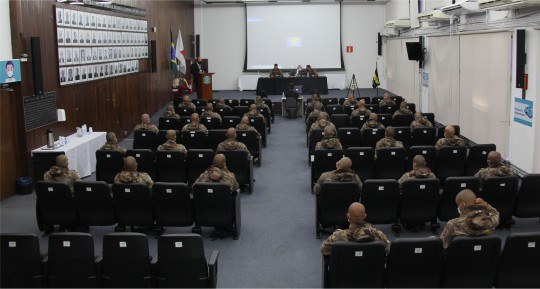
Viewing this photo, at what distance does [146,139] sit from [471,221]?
7640 millimetres

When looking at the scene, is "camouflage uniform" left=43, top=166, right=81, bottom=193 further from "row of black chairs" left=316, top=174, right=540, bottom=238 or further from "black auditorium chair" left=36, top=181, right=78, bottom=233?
"row of black chairs" left=316, top=174, right=540, bottom=238

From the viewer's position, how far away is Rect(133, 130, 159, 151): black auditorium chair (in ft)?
37.7

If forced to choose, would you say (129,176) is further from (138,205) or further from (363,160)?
(363,160)

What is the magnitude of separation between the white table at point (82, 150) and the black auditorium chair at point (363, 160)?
492 centimetres

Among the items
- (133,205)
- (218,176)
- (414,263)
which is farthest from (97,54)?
(414,263)

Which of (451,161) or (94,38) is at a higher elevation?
Answer: (94,38)

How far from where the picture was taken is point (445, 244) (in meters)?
5.42

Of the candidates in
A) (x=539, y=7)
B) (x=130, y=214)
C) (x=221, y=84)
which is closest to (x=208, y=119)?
(x=130, y=214)

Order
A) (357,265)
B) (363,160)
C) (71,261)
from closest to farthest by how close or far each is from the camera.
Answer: (357,265) → (71,261) → (363,160)

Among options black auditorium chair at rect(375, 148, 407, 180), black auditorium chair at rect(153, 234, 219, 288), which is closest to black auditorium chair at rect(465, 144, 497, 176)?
black auditorium chair at rect(375, 148, 407, 180)

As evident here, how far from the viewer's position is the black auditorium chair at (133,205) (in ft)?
23.9

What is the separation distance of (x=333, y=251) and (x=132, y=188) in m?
3.28

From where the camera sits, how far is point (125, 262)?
5.21 meters

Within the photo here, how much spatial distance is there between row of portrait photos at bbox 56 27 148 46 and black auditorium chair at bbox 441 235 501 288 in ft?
29.8
